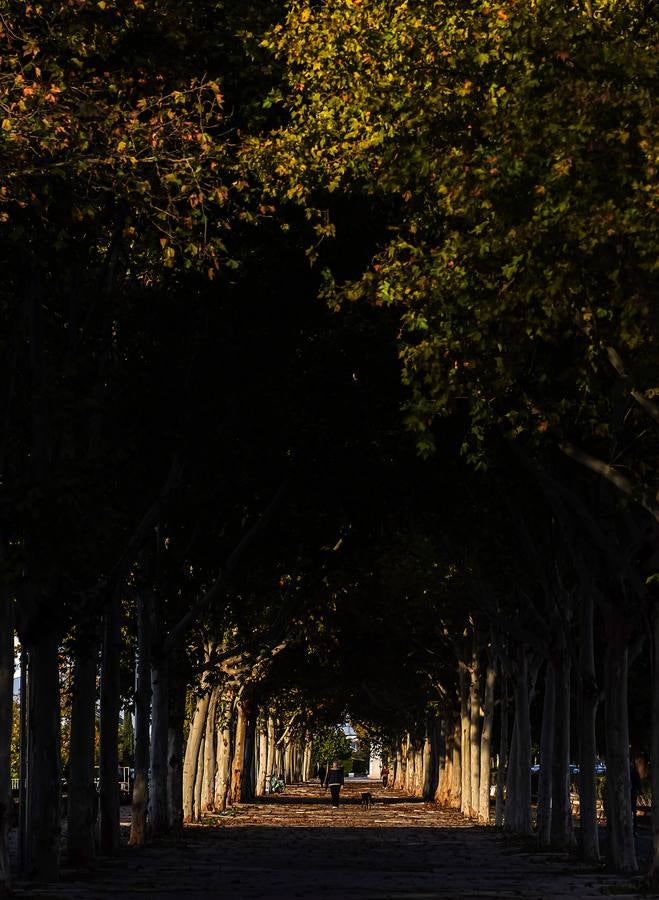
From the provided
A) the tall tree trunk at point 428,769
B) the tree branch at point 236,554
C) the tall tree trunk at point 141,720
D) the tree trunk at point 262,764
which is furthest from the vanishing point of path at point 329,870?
the tree trunk at point 262,764

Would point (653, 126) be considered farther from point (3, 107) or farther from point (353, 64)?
point (3, 107)

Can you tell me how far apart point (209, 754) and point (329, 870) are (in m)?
25.5

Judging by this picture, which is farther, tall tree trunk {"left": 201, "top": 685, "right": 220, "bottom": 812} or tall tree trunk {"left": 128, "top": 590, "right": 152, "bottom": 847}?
tall tree trunk {"left": 201, "top": 685, "right": 220, "bottom": 812}

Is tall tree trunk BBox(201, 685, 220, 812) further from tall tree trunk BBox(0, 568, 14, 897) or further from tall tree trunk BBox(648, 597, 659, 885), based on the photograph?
tall tree trunk BBox(0, 568, 14, 897)

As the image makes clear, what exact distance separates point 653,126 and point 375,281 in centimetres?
468

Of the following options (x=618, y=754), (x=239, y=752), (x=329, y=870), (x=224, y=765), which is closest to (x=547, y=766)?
(x=329, y=870)

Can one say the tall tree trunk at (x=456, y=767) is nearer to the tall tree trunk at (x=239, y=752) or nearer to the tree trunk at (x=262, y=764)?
the tall tree trunk at (x=239, y=752)

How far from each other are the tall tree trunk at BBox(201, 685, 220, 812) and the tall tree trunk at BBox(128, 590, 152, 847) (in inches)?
707

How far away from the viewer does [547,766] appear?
1310 inches

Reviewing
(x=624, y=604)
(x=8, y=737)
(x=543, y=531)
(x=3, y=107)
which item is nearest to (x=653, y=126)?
(x=3, y=107)

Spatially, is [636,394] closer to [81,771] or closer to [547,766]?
[81,771]

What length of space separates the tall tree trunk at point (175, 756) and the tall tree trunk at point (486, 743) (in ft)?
34.1

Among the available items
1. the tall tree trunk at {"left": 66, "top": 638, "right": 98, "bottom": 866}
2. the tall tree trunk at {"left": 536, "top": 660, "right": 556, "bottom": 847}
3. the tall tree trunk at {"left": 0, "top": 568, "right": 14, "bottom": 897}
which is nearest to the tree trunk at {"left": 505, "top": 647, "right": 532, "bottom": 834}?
the tall tree trunk at {"left": 536, "top": 660, "right": 556, "bottom": 847}

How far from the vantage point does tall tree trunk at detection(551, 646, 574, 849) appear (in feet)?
99.4
